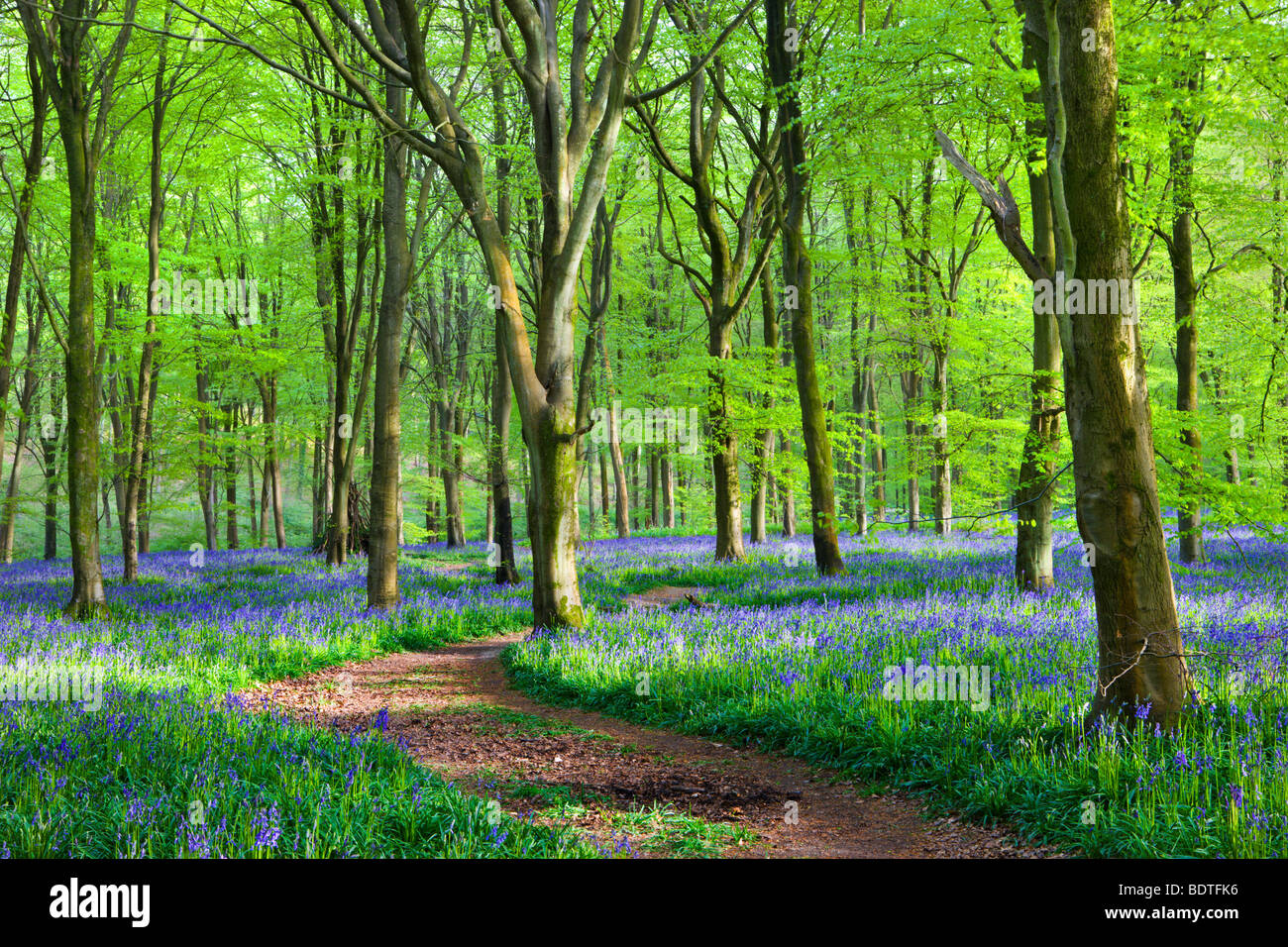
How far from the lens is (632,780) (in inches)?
191

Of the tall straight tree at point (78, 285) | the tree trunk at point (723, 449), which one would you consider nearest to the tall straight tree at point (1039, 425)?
the tree trunk at point (723, 449)

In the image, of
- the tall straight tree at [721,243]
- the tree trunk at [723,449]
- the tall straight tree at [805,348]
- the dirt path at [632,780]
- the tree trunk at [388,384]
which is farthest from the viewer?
the tree trunk at [723,449]

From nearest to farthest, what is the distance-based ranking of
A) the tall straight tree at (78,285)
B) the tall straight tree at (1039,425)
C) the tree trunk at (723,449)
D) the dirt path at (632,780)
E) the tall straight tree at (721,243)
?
the dirt path at (632,780), the tall straight tree at (78,285), the tall straight tree at (1039,425), the tall straight tree at (721,243), the tree trunk at (723,449)

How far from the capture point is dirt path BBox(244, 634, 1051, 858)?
3.89 meters

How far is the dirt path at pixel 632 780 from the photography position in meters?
A: 3.89

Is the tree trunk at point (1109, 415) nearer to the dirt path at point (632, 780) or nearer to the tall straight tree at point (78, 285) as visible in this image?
the dirt path at point (632, 780)

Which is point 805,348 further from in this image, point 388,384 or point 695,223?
point 695,223

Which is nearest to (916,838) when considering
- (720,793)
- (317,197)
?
(720,793)

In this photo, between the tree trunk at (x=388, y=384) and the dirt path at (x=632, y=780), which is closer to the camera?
the dirt path at (x=632, y=780)

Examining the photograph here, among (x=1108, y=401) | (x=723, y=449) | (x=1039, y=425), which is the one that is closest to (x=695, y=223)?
(x=723, y=449)

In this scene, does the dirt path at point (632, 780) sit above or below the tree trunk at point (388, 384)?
below
